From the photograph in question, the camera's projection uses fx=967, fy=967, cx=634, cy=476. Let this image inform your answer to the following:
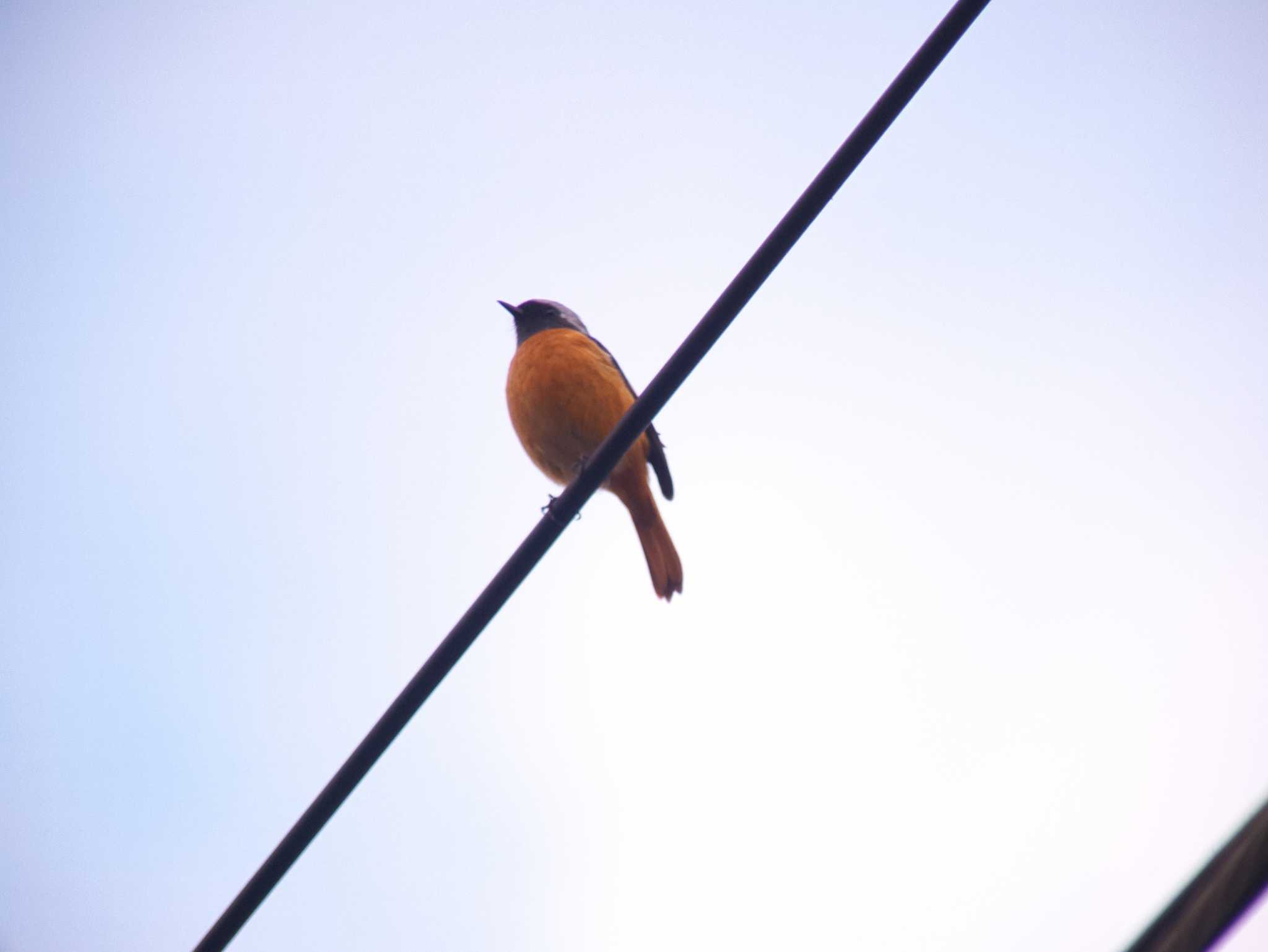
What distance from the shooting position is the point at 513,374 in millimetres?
4863

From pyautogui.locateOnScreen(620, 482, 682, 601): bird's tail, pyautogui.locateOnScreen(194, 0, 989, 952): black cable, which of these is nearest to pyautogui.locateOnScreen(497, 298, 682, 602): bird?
pyautogui.locateOnScreen(620, 482, 682, 601): bird's tail

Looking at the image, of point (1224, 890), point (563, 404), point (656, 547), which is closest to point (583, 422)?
point (563, 404)

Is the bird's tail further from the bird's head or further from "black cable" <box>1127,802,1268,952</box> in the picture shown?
"black cable" <box>1127,802,1268,952</box>

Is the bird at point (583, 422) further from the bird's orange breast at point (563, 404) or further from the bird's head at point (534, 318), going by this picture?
the bird's head at point (534, 318)

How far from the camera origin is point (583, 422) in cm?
455

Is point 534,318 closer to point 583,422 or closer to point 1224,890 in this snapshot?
point 583,422

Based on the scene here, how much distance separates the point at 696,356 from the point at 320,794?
1.15 m

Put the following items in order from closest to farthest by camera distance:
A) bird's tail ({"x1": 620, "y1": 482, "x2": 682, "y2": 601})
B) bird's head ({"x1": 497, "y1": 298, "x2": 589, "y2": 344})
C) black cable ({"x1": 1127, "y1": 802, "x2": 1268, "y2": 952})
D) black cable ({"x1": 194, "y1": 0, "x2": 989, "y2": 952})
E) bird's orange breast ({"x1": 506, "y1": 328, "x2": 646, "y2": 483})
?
black cable ({"x1": 1127, "y1": 802, "x2": 1268, "y2": 952}) → black cable ({"x1": 194, "y1": 0, "x2": 989, "y2": 952}) → bird's orange breast ({"x1": 506, "y1": 328, "x2": 646, "y2": 483}) → bird's tail ({"x1": 620, "y1": 482, "x2": 682, "y2": 601}) → bird's head ({"x1": 497, "y1": 298, "x2": 589, "y2": 344})

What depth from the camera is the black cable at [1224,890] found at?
2.63ft

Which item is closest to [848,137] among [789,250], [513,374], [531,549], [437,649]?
[789,250]

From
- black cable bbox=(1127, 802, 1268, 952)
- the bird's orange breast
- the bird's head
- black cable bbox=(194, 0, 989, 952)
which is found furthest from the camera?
the bird's head

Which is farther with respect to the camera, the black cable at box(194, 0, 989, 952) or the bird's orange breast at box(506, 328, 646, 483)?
the bird's orange breast at box(506, 328, 646, 483)

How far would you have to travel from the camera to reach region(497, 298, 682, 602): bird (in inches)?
179

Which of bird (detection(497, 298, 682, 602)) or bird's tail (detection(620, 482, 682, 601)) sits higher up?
bird (detection(497, 298, 682, 602))
